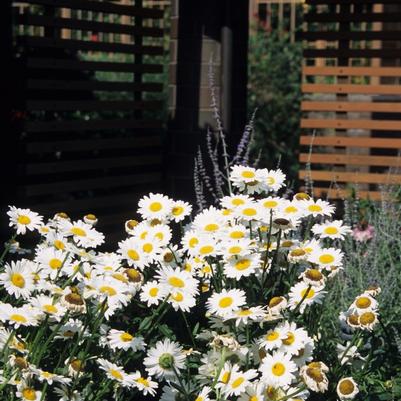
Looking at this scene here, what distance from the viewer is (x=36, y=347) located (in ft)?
7.80

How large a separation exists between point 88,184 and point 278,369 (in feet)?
12.9

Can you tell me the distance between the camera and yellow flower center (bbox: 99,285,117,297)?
2422mm

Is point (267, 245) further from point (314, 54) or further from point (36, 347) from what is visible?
point (314, 54)

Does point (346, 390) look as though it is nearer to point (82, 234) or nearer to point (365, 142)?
point (82, 234)

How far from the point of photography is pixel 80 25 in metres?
6.15

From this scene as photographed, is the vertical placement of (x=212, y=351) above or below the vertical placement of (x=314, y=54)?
below

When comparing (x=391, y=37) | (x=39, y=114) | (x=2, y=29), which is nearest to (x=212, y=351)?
(x=391, y=37)

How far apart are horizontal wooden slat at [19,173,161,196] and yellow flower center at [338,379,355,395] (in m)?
3.54

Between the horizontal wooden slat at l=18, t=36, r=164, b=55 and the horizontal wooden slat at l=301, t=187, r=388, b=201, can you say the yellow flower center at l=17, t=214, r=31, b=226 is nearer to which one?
the horizontal wooden slat at l=18, t=36, r=164, b=55

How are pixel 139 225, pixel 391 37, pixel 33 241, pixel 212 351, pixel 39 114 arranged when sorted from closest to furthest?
pixel 212 351 → pixel 139 225 → pixel 33 241 → pixel 391 37 → pixel 39 114

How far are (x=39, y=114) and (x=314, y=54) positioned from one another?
269cm

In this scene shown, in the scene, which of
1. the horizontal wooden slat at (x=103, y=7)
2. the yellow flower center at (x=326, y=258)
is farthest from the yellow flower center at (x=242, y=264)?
the horizontal wooden slat at (x=103, y=7)

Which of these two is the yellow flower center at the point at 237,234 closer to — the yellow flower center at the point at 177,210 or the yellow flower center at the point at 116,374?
the yellow flower center at the point at 177,210

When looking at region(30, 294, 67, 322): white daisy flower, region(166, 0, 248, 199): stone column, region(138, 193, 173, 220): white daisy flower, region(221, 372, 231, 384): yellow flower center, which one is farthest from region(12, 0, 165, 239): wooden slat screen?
region(221, 372, 231, 384): yellow flower center
